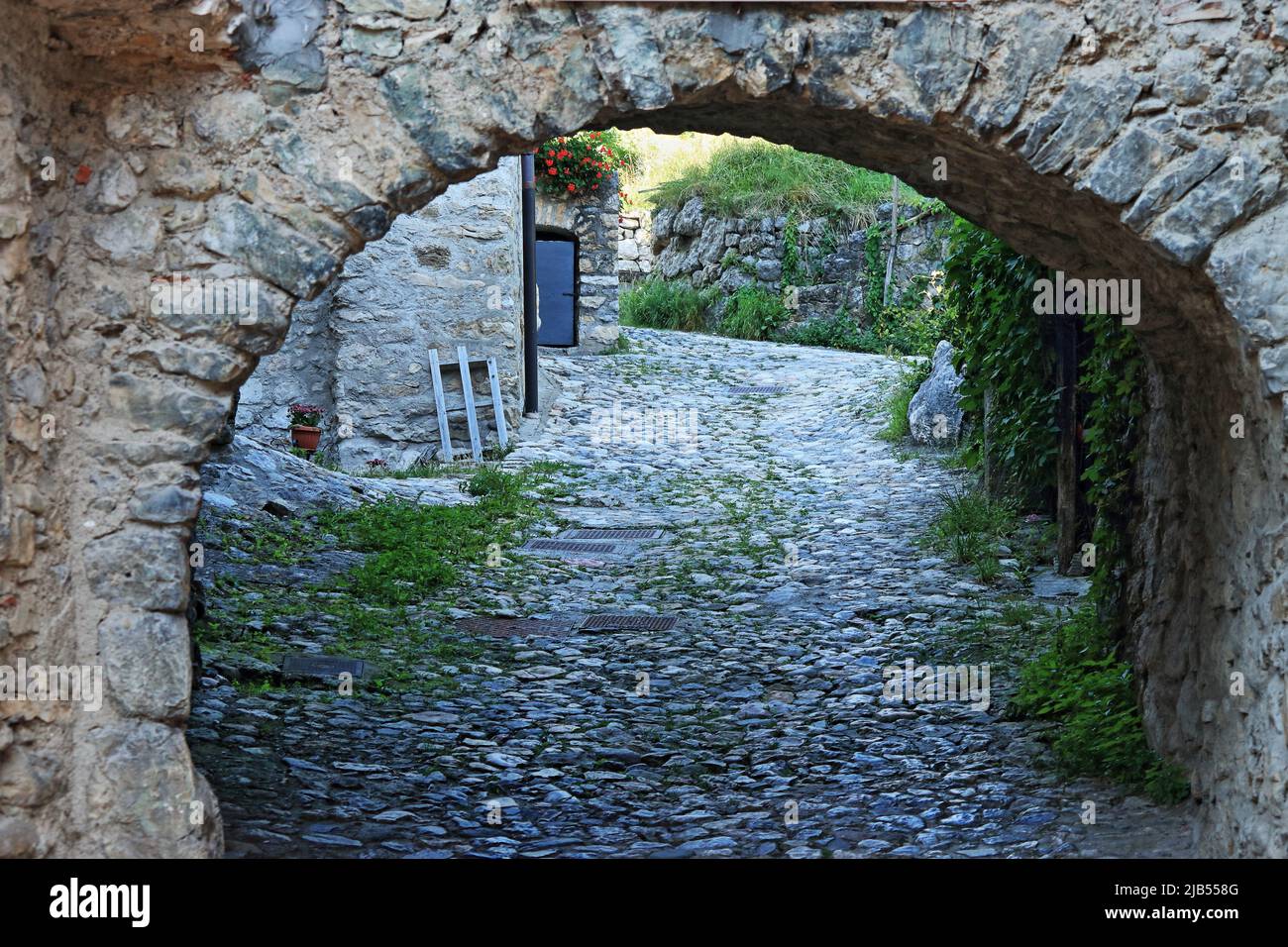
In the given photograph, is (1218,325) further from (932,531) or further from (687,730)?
(932,531)

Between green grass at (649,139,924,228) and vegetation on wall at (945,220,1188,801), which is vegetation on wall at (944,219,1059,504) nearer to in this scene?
vegetation on wall at (945,220,1188,801)

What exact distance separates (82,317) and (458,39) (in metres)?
1.20

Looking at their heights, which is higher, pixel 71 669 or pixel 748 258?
pixel 748 258

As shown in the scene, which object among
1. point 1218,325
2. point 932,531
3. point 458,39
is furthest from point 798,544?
point 458,39

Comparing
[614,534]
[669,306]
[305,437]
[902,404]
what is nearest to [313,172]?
[614,534]

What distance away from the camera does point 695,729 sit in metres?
5.50

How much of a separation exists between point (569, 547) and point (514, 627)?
5.16 ft

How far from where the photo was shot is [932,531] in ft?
27.2

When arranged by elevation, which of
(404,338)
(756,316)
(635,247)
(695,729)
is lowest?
(695,729)

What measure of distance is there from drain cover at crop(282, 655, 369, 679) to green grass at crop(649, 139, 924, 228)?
1293cm

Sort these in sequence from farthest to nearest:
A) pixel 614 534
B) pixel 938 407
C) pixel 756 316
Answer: pixel 756 316, pixel 938 407, pixel 614 534

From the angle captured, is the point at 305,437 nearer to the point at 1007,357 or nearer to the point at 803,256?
the point at 1007,357

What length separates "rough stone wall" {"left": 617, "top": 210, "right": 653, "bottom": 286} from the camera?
64.9ft

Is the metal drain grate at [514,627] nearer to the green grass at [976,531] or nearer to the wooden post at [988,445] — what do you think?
the green grass at [976,531]
